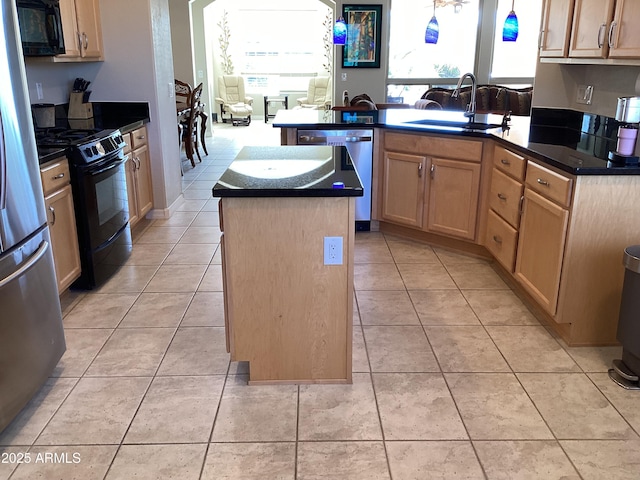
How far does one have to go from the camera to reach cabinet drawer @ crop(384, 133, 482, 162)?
3723 millimetres

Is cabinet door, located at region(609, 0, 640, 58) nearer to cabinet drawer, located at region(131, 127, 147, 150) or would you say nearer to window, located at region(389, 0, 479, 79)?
cabinet drawer, located at region(131, 127, 147, 150)

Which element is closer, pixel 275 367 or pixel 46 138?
pixel 275 367

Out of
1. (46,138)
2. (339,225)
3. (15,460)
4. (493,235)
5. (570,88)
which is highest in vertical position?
(570,88)

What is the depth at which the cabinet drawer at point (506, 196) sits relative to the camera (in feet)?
10.4

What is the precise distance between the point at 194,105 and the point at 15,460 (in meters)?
5.65

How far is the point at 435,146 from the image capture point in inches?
154

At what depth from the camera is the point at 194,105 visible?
22.9 feet

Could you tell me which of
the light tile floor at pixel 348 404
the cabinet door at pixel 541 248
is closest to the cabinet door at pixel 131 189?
the light tile floor at pixel 348 404

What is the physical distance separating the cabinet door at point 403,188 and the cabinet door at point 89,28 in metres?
Result: 2.39

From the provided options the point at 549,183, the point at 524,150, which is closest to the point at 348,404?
the point at 549,183

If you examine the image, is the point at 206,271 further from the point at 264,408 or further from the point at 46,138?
the point at 264,408

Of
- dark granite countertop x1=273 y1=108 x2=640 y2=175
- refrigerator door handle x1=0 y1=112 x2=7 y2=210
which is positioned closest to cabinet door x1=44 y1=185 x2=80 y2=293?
refrigerator door handle x1=0 y1=112 x2=7 y2=210

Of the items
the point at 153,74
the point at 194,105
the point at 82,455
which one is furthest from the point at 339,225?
the point at 194,105

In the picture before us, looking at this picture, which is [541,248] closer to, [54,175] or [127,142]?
[54,175]
